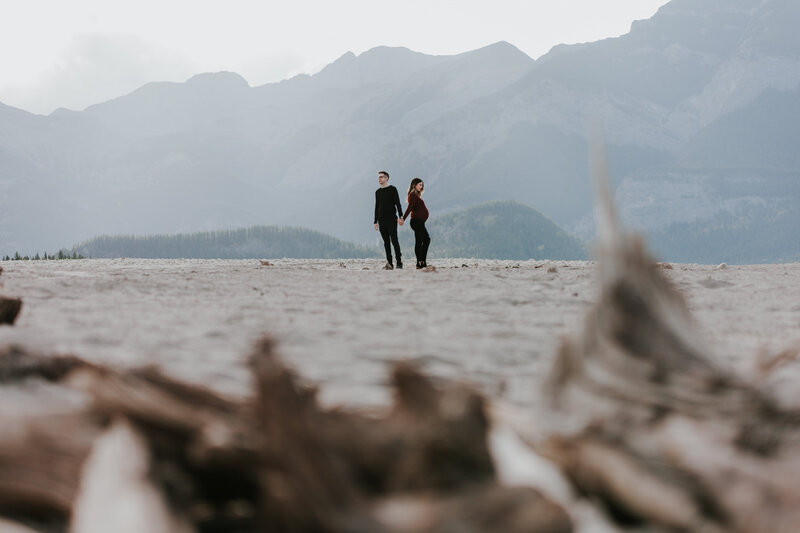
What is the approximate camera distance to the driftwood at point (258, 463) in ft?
4.45

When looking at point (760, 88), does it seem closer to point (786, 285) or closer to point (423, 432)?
point (786, 285)

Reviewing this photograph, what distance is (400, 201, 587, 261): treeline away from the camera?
276 feet

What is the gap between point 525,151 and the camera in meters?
142

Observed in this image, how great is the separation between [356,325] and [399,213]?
790cm

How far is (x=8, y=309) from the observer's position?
13.9 ft

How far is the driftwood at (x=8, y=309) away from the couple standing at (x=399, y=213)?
8096 mm

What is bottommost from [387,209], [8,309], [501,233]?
[8,309]

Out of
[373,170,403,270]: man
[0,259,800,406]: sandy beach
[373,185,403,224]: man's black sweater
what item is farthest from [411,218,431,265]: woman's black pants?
[0,259,800,406]: sandy beach

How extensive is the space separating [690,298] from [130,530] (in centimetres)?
680

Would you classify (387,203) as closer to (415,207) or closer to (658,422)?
(415,207)

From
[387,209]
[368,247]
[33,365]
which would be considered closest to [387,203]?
[387,209]

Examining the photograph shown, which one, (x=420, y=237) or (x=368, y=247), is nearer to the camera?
(x=420, y=237)

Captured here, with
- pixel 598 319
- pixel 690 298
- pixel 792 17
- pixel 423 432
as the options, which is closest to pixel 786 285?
pixel 690 298

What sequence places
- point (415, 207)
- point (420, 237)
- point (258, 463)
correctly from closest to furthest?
point (258, 463), point (415, 207), point (420, 237)
